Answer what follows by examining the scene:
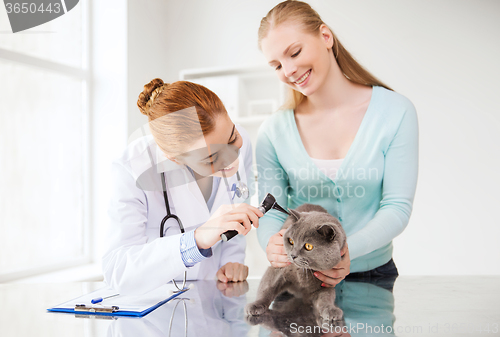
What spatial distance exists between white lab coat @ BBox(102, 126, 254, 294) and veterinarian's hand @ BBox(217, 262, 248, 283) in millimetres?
85

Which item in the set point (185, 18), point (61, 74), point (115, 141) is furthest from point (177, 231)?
point (185, 18)

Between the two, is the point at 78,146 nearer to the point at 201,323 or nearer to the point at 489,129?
the point at 201,323

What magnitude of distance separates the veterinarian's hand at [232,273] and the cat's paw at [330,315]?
408 millimetres

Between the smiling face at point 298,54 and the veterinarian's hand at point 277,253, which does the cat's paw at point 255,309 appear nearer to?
the veterinarian's hand at point 277,253

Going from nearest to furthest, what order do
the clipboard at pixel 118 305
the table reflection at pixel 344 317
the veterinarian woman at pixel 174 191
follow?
the table reflection at pixel 344 317 < the clipboard at pixel 118 305 < the veterinarian woman at pixel 174 191

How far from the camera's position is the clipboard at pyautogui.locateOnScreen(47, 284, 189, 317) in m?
0.72

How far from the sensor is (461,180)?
2.39 metres

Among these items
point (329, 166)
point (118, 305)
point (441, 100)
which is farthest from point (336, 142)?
point (441, 100)

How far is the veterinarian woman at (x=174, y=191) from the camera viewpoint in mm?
823

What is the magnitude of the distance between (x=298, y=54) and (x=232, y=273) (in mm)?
685

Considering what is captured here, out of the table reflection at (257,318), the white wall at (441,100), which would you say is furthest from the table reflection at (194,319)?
the white wall at (441,100)

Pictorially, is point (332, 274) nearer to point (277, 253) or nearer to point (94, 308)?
point (277, 253)

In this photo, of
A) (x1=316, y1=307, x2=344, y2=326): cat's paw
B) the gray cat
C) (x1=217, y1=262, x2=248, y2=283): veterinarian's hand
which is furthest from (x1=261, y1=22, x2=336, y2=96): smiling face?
(x1=316, y1=307, x2=344, y2=326): cat's paw

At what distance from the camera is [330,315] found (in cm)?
66
